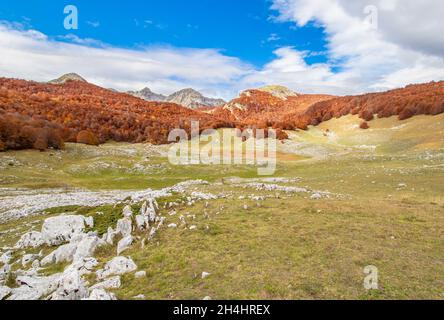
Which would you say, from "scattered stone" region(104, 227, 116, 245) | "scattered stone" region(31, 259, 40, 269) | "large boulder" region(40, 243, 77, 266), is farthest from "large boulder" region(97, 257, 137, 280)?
"scattered stone" region(31, 259, 40, 269)

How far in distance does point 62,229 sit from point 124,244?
→ 5793 mm

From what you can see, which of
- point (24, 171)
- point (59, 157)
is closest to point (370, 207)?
point (24, 171)

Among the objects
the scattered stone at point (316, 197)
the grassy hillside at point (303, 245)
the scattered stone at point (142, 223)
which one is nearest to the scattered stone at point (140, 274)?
the grassy hillside at point (303, 245)

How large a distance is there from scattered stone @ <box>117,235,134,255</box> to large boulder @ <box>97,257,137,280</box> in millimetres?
2124

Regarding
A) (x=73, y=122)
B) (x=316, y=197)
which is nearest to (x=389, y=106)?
(x=316, y=197)

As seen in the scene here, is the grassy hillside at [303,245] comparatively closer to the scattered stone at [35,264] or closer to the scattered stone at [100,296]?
the scattered stone at [100,296]

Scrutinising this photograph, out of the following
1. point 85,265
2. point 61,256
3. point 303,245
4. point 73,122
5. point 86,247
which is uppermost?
point 73,122

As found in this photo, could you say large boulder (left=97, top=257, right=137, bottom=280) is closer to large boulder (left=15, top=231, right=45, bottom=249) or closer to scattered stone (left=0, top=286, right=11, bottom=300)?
scattered stone (left=0, top=286, right=11, bottom=300)

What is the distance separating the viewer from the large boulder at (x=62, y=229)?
695 inches

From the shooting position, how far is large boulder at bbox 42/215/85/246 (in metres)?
17.6

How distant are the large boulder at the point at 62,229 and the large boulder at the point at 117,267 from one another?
617 cm

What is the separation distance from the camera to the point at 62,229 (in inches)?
711

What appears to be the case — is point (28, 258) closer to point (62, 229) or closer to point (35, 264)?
point (35, 264)
